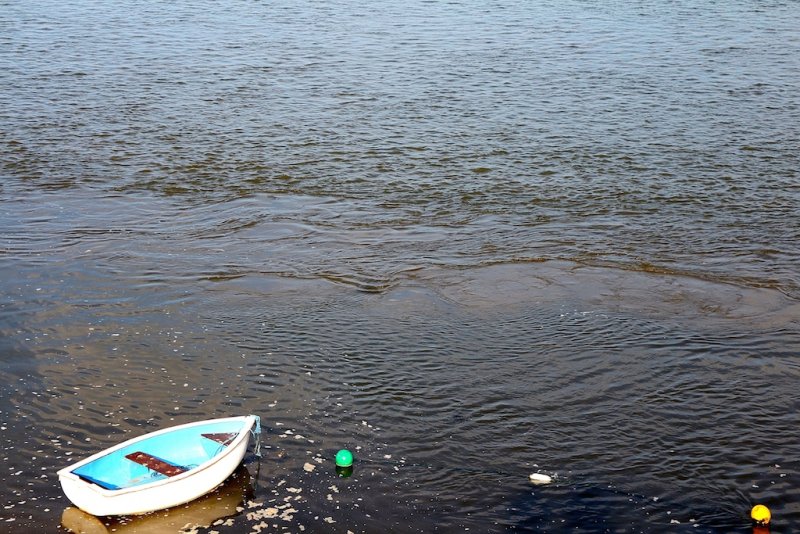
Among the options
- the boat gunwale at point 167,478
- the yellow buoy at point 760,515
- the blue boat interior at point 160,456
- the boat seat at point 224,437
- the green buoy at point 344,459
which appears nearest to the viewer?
the boat gunwale at point 167,478

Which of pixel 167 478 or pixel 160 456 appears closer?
pixel 167 478

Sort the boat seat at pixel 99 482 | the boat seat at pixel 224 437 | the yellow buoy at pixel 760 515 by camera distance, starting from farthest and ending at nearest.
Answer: the boat seat at pixel 224 437
the boat seat at pixel 99 482
the yellow buoy at pixel 760 515

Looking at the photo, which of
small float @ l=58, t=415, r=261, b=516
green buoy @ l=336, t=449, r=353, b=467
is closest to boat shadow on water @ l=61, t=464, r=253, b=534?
small float @ l=58, t=415, r=261, b=516

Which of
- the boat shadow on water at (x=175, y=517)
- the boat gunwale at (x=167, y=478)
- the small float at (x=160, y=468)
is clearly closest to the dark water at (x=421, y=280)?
the boat shadow on water at (x=175, y=517)

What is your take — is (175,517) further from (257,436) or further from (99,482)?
(257,436)

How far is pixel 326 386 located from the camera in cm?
1033

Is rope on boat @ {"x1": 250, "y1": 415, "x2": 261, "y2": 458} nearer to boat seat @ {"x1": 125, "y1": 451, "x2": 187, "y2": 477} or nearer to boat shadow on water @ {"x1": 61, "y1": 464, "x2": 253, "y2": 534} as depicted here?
boat shadow on water @ {"x1": 61, "y1": 464, "x2": 253, "y2": 534}

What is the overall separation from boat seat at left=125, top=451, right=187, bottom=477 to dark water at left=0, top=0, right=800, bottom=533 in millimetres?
372

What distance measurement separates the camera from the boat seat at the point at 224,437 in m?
8.79

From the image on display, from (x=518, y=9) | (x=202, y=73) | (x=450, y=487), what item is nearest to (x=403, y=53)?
(x=202, y=73)

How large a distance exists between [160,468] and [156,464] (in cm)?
6

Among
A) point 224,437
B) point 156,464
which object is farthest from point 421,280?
point 156,464

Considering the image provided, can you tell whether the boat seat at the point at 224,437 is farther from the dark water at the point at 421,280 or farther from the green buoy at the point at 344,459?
the green buoy at the point at 344,459

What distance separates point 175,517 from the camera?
8.37 metres
